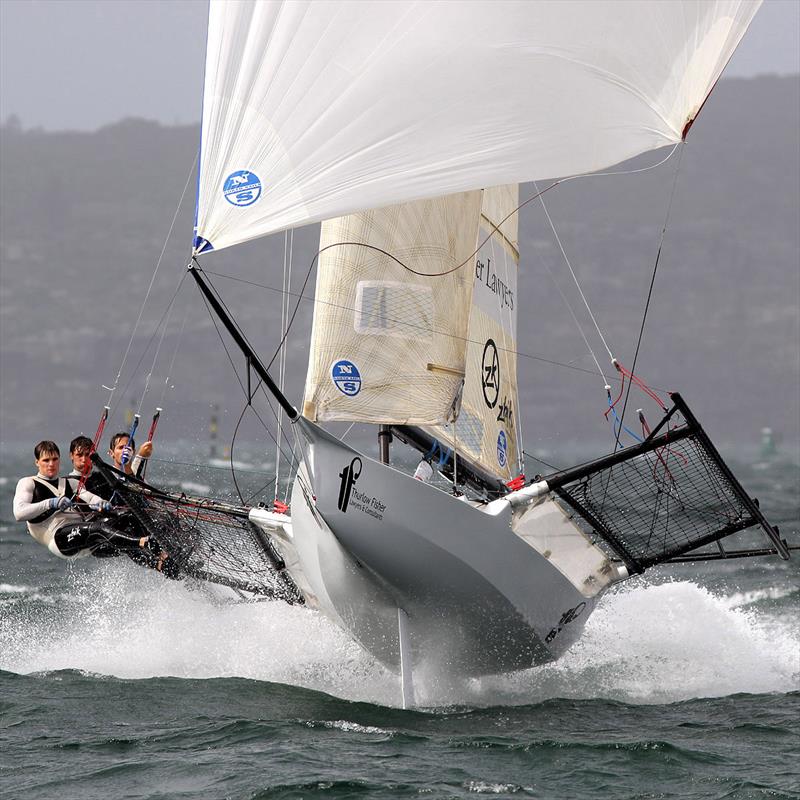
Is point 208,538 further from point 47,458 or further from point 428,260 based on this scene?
point 428,260

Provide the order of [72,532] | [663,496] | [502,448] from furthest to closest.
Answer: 1. [502,448]
2. [72,532]
3. [663,496]

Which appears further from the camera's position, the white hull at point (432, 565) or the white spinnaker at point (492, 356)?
the white spinnaker at point (492, 356)

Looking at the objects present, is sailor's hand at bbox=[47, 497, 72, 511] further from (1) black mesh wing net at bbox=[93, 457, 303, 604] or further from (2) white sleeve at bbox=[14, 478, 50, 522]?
(1) black mesh wing net at bbox=[93, 457, 303, 604]

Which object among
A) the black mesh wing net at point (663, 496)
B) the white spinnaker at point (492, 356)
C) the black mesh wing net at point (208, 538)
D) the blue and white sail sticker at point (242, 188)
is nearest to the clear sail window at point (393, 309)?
the white spinnaker at point (492, 356)

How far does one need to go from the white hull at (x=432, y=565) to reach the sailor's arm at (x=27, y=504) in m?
1.63

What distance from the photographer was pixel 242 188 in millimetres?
6906

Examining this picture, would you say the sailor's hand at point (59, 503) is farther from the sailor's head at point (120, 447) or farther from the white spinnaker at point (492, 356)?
the white spinnaker at point (492, 356)

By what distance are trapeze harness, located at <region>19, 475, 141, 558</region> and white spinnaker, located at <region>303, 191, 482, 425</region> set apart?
5.38 feet

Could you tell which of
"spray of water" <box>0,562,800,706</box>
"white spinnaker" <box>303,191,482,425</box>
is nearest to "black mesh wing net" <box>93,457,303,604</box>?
"spray of water" <box>0,562,800,706</box>

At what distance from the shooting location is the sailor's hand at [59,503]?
8.60m

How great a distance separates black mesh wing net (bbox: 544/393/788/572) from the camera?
7.98 metres

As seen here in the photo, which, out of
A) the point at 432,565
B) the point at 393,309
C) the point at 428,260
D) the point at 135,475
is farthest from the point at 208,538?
the point at 428,260

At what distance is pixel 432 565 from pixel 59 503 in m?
2.59

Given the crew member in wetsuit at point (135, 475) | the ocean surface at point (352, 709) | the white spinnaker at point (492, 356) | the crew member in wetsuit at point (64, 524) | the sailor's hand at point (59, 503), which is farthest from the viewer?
the white spinnaker at point (492, 356)
